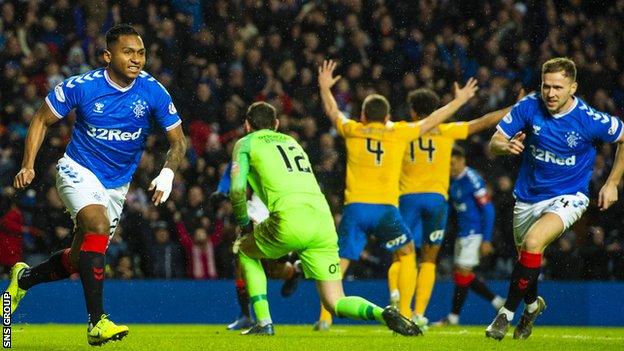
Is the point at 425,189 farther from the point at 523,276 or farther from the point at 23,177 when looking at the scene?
the point at 23,177

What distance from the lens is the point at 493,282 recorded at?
595 inches

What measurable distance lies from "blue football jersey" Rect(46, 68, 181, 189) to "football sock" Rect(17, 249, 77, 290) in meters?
0.67

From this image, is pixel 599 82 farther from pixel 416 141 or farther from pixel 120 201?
pixel 120 201

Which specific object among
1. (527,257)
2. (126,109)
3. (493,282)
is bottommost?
(493,282)

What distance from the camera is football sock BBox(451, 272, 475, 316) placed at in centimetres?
1428

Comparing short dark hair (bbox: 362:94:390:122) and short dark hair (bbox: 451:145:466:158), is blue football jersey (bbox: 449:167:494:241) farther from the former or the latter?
short dark hair (bbox: 362:94:390:122)

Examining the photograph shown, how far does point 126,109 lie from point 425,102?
4.17 meters

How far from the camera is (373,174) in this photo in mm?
11867

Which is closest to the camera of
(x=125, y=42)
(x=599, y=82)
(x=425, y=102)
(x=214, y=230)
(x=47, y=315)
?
(x=125, y=42)

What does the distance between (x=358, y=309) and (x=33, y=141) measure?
2.61m

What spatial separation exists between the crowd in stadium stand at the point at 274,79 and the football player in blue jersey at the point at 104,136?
551 centimetres

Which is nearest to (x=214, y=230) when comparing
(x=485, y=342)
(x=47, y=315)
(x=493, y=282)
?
(x=47, y=315)

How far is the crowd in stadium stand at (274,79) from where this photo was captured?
1538 centimetres

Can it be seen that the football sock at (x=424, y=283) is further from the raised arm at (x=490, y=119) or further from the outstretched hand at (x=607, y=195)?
the outstretched hand at (x=607, y=195)
